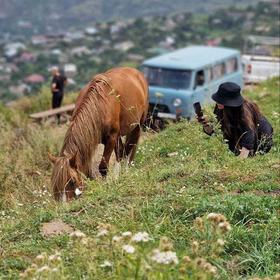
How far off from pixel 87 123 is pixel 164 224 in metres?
2.88

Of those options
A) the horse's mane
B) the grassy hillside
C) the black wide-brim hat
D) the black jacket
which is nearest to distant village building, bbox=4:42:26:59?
the horse's mane

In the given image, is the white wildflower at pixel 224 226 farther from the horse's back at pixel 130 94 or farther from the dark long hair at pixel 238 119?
the horse's back at pixel 130 94

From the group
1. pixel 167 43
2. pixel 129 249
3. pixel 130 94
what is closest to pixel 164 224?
pixel 129 249

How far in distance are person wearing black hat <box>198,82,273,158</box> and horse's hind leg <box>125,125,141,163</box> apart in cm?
209

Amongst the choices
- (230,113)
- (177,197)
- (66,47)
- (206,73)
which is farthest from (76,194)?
(66,47)

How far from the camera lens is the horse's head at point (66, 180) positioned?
701cm

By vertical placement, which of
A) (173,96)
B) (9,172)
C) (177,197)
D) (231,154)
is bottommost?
(173,96)

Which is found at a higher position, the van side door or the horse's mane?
the horse's mane

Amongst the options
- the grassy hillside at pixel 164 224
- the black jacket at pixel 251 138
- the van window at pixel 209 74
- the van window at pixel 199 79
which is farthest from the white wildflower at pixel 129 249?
the van window at pixel 209 74

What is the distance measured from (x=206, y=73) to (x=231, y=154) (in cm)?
1093

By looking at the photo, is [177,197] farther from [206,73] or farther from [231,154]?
[206,73]

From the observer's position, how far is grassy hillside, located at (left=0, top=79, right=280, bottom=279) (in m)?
3.67

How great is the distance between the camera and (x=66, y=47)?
242 ft

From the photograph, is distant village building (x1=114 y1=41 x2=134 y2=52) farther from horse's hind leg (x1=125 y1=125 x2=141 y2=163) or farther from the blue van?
horse's hind leg (x1=125 y1=125 x2=141 y2=163)
